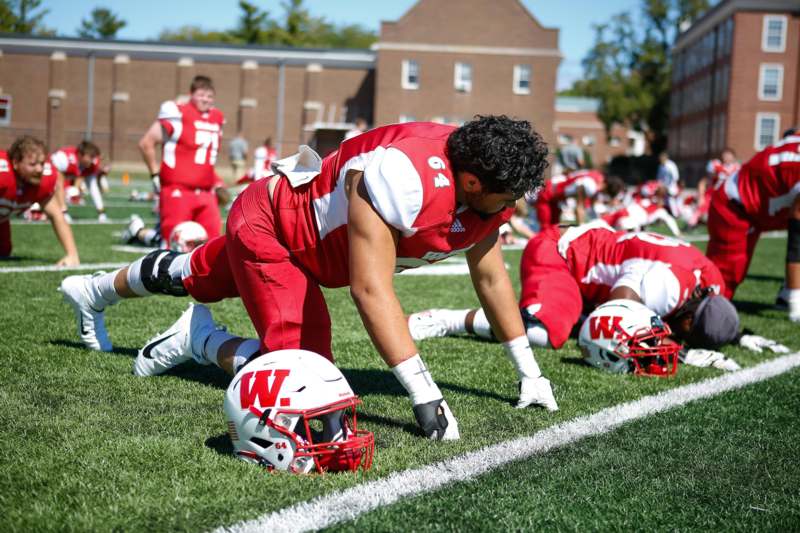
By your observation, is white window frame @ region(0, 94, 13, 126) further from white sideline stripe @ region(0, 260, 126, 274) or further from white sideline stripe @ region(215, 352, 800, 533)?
white sideline stripe @ region(215, 352, 800, 533)

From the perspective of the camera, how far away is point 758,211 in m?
7.96

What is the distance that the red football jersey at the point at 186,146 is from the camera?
9.31 m

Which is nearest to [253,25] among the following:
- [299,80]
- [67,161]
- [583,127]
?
[299,80]

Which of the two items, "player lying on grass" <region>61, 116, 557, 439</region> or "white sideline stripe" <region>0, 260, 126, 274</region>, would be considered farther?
"white sideline stripe" <region>0, 260, 126, 274</region>

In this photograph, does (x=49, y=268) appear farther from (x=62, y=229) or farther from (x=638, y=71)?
(x=638, y=71)

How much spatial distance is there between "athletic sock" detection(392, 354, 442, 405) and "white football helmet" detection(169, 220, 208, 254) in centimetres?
601

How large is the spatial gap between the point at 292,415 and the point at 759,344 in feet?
14.3

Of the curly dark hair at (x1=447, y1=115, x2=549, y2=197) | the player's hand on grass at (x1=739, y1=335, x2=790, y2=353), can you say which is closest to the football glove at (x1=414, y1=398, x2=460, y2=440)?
the curly dark hair at (x1=447, y1=115, x2=549, y2=197)

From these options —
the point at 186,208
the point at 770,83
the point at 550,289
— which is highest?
the point at 770,83

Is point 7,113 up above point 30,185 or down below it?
above

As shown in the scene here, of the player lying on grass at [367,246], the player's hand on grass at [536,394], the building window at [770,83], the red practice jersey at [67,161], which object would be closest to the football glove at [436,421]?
the player lying on grass at [367,246]

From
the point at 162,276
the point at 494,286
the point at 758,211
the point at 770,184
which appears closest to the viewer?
the point at 494,286

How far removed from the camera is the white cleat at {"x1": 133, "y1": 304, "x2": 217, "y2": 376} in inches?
175

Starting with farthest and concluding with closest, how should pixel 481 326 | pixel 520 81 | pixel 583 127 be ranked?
pixel 583 127 < pixel 520 81 < pixel 481 326
